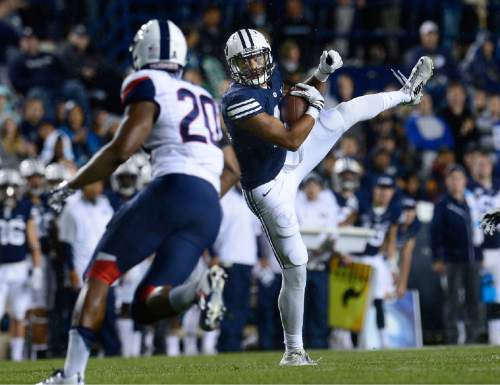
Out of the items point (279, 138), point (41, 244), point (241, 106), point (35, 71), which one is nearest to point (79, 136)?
point (41, 244)

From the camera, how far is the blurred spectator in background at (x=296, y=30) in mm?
14867

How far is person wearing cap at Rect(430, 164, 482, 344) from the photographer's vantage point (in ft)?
38.7

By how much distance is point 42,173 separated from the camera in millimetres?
11773

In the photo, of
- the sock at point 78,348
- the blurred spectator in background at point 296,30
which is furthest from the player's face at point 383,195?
the sock at point 78,348

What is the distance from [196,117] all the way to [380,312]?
666 cm

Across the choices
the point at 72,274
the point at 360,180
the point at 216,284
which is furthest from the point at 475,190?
the point at 216,284

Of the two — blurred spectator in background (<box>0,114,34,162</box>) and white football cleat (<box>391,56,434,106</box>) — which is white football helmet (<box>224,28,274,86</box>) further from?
blurred spectator in background (<box>0,114,34,162</box>)

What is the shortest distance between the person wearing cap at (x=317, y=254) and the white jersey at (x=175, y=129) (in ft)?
19.6

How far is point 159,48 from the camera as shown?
5719 millimetres

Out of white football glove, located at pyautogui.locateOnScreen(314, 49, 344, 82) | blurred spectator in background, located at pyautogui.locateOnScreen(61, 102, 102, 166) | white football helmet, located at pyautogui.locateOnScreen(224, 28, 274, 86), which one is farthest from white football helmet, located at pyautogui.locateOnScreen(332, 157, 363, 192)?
white football helmet, located at pyautogui.locateOnScreen(224, 28, 274, 86)

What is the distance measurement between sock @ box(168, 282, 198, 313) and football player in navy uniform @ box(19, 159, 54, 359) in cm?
644

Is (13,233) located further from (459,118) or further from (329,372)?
(459,118)

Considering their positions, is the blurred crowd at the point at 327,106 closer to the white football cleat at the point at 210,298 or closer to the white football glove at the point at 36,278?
the white football glove at the point at 36,278

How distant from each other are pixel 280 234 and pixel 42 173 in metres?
5.61
